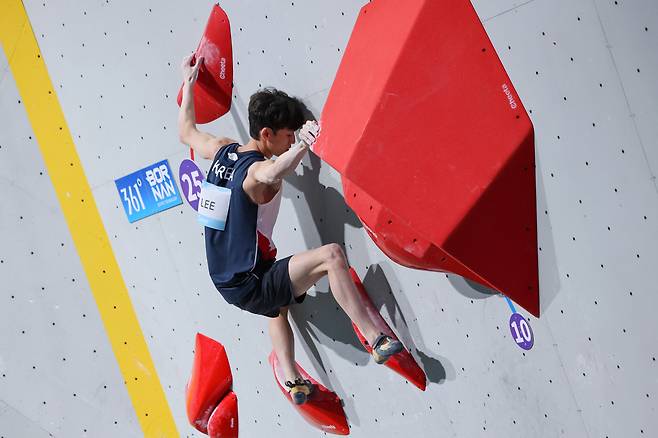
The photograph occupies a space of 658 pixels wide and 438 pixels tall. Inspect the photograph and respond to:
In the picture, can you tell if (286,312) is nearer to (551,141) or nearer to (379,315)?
(379,315)

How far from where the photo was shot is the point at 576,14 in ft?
7.27

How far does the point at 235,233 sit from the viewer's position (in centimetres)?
266

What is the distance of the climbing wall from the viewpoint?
7.36ft

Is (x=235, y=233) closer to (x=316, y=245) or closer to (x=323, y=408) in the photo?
(x=316, y=245)

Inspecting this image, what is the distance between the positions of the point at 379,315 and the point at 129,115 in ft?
3.64

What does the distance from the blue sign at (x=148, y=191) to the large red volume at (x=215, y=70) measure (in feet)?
0.93

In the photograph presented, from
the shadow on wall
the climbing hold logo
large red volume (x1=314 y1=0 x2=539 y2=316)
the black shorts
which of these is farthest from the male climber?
the climbing hold logo

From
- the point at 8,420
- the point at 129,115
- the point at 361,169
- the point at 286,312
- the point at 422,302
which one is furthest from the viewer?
the point at 8,420

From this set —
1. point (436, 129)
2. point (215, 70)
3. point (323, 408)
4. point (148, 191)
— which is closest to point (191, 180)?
point (148, 191)

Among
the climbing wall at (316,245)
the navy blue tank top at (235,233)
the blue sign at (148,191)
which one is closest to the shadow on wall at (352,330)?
the climbing wall at (316,245)

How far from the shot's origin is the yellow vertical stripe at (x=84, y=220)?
333 centimetres

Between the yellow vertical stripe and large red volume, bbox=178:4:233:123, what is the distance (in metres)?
0.63

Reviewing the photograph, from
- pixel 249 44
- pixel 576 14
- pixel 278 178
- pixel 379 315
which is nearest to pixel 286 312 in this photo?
pixel 379 315

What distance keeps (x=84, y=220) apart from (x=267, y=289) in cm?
102
